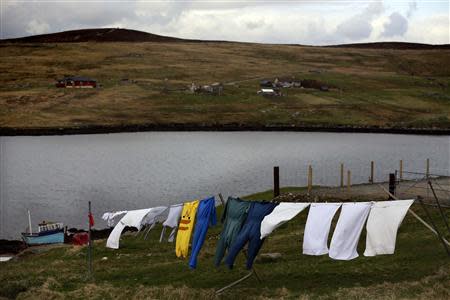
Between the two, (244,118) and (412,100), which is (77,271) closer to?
(244,118)

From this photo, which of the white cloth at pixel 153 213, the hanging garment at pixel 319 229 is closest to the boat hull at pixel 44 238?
the white cloth at pixel 153 213

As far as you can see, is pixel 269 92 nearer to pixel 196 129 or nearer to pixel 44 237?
pixel 196 129

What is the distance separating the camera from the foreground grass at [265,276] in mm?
21391

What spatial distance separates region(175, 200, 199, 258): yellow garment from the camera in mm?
23266

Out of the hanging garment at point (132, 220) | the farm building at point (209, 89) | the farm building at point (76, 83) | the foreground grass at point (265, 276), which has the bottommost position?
the foreground grass at point (265, 276)

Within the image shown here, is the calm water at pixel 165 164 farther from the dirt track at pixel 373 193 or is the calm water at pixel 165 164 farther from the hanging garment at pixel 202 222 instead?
the hanging garment at pixel 202 222

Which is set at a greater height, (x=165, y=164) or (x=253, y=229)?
(x=253, y=229)

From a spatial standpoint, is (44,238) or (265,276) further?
(44,238)

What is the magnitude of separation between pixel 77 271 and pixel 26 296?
5.40m

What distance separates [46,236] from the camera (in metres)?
43.2

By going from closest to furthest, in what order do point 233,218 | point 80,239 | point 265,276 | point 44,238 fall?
point 233,218
point 265,276
point 44,238
point 80,239

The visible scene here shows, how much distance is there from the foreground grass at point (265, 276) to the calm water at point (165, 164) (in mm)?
21769

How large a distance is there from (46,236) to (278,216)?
27.4 metres

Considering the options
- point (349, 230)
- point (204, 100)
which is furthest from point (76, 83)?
point (349, 230)
